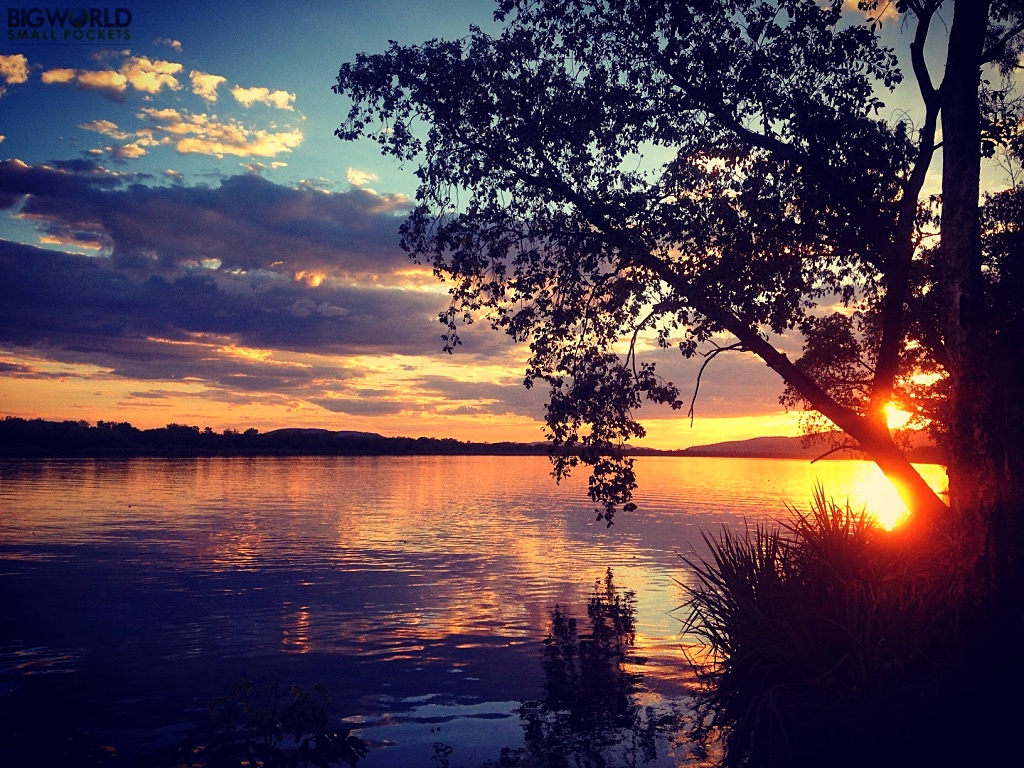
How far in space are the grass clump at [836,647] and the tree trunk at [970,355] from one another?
671mm

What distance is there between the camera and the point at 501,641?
19703 millimetres

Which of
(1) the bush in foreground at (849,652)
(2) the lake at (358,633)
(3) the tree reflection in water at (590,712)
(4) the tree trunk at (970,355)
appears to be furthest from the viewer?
(2) the lake at (358,633)

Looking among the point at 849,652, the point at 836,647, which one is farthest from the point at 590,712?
the point at 849,652

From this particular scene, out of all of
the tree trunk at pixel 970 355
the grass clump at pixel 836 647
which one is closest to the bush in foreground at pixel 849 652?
the grass clump at pixel 836 647

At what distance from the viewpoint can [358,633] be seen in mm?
20484

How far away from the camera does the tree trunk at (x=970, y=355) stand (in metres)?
11.1

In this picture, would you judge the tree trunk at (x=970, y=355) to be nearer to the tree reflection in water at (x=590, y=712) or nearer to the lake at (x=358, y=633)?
the lake at (x=358, y=633)

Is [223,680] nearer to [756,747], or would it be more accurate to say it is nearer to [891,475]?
[756,747]

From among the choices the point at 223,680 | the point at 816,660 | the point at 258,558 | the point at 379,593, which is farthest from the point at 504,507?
the point at 816,660

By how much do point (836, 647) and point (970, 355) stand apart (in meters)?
4.67

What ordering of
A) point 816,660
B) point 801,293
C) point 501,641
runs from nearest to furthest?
point 816,660 < point 801,293 < point 501,641

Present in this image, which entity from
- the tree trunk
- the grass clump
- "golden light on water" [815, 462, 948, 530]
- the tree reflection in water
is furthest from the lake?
"golden light on water" [815, 462, 948, 530]

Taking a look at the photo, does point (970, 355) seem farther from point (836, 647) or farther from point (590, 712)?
point (590, 712)

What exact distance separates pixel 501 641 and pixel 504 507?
44.8 meters
